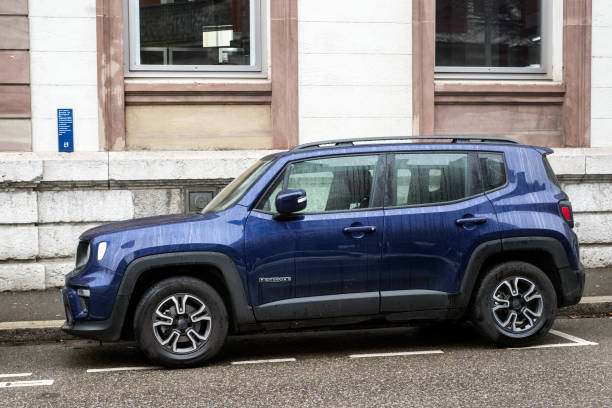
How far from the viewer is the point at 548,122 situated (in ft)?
40.6

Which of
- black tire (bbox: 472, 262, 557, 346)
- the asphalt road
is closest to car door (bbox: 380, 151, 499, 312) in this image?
black tire (bbox: 472, 262, 557, 346)

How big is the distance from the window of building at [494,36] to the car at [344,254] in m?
5.26

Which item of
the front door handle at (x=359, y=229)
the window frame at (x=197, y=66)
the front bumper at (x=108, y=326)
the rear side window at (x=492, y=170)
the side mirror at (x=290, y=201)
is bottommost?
the front bumper at (x=108, y=326)

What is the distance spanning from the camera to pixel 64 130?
11023mm

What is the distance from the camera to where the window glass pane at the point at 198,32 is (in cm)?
1181

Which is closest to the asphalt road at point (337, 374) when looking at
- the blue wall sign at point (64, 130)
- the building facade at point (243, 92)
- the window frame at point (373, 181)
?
the window frame at point (373, 181)

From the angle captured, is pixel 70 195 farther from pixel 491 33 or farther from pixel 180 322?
pixel 491 33

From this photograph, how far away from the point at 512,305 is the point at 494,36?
6530mm

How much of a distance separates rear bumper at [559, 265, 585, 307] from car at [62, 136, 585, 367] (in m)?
0.01

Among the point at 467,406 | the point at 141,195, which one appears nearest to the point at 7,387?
the point at 467,406

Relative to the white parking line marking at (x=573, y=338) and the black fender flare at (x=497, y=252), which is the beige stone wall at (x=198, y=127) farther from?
the black fender flare at (x=497, y=252)

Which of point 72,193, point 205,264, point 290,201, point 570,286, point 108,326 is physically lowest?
point 108,326

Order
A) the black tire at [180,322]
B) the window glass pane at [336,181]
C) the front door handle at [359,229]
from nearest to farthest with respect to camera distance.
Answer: the black tire at [180,322]
the front door handle at [359,229]
the window glass pane at [336,181]

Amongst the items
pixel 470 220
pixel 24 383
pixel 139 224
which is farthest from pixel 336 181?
pixel 24 383
